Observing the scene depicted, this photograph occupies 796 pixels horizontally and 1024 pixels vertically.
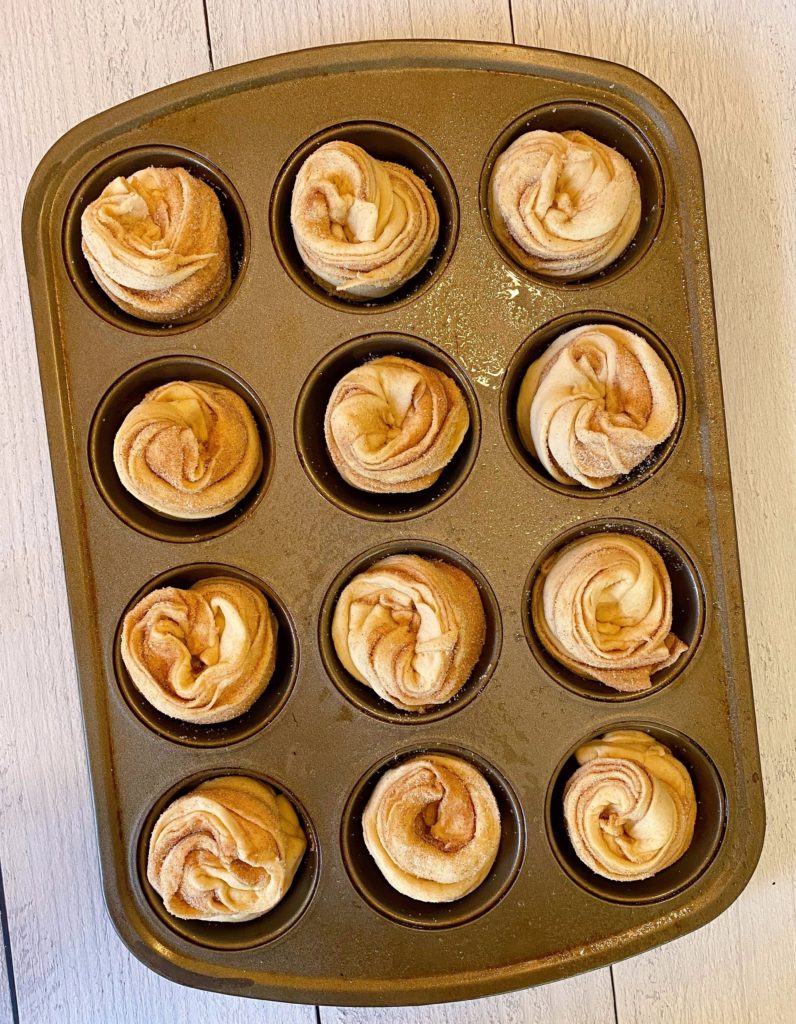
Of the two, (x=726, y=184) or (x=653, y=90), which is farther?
(x=726, y=184)

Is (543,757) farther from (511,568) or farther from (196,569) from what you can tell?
(196,569)

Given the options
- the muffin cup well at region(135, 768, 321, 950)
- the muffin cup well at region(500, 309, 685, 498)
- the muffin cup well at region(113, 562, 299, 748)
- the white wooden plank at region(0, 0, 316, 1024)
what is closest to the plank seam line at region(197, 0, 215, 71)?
the white wooden plank at region(0, 0, 316, 1024)

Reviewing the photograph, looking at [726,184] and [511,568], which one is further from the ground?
[726,184]

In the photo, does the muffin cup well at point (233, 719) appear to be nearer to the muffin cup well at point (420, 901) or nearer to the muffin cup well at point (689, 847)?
the muffin cup well at point (420, 901)

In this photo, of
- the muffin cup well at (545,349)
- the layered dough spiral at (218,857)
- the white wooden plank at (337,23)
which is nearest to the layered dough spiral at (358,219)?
the muffin cup well at (545,349)

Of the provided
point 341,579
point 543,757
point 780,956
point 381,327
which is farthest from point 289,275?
point 780,956

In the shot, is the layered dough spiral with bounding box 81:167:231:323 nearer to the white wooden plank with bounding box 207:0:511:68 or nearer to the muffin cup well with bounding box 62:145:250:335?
the muffin cup well with bounding box 62:145:250:335
